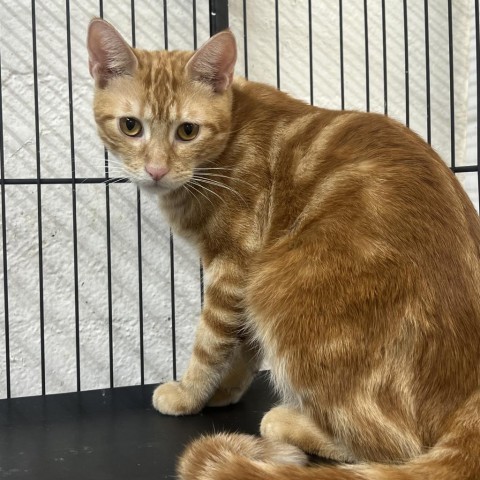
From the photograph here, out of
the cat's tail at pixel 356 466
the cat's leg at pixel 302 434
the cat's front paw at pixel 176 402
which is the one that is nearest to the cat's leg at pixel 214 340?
the cat's front paw at pixel 176 402

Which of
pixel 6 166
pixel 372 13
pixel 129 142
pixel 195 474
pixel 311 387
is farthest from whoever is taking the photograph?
pixel 372 13

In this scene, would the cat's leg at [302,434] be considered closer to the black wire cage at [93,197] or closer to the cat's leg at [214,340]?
the cat's leg at [214,340]

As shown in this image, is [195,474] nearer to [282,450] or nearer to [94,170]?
[282,450]

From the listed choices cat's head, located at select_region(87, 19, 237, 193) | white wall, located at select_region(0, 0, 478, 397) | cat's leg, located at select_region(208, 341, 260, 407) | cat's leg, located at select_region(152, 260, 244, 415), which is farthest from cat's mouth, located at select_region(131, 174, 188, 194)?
white wall, located at select_region(0, 0, 478, 397)

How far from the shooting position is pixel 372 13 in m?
2.01

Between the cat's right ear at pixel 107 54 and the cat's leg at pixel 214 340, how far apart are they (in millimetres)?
409

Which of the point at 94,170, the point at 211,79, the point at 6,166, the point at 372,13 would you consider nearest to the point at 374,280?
the point at 211,79

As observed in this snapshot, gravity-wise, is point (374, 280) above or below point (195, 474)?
above

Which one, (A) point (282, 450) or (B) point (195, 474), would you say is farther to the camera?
(A) point (282, 450)

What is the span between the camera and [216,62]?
3.93 ft

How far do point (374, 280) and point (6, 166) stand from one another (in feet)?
3.75

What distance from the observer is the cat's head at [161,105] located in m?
1.16

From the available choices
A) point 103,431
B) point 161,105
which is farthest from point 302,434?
point 161,105

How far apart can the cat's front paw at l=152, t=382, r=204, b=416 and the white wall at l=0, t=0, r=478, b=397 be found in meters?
0.58
